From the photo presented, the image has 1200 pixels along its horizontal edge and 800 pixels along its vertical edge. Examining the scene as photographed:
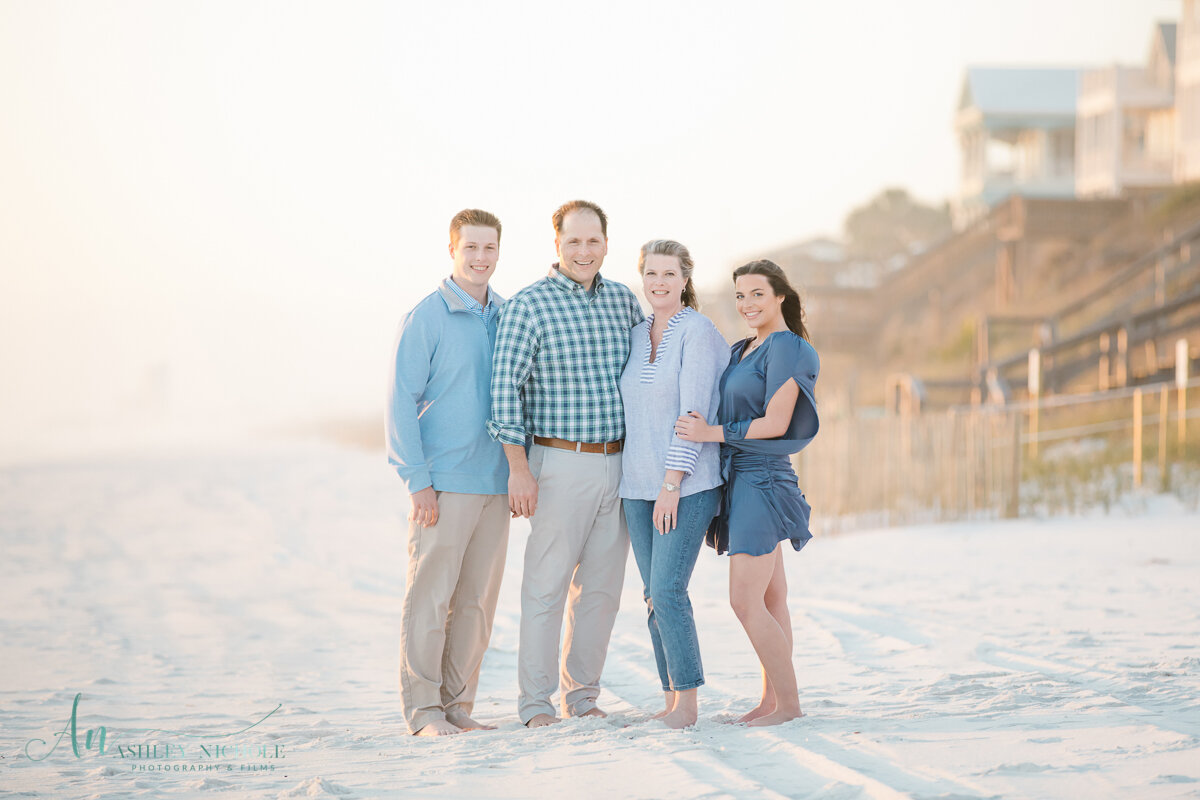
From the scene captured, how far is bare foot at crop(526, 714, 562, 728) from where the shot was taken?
4.42 metres

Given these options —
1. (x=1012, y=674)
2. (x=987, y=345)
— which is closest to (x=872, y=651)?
(x=1012, y=674)

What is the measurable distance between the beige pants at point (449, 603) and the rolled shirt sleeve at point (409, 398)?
166 mm

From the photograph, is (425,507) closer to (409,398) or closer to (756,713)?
(409,398)

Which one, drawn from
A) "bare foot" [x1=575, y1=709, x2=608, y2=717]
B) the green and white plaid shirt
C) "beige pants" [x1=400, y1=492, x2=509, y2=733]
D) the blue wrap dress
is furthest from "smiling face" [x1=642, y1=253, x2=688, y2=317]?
"bare foot" [x1=575, y1=709, x2=608, y2=717]

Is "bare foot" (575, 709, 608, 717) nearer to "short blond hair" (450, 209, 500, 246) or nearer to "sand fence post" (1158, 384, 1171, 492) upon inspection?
"short blond hair" (450, 209, 500, 246)

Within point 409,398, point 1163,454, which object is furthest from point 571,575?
point 1163,454

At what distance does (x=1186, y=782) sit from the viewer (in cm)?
312

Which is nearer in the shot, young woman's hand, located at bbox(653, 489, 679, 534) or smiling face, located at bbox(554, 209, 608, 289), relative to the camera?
young woman's hand, located at bbox(653, 489, 679, 534)

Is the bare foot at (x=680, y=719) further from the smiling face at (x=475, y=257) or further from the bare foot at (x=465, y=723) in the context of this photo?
the smiling face at (x=475, y=257)

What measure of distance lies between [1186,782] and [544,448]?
8.00ft

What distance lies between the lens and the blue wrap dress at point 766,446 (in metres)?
4.04

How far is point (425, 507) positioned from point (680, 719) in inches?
50.6

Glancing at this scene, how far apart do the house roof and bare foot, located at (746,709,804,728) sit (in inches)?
1338

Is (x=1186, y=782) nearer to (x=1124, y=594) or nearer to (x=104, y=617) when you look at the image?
(x=1124, y=594)
